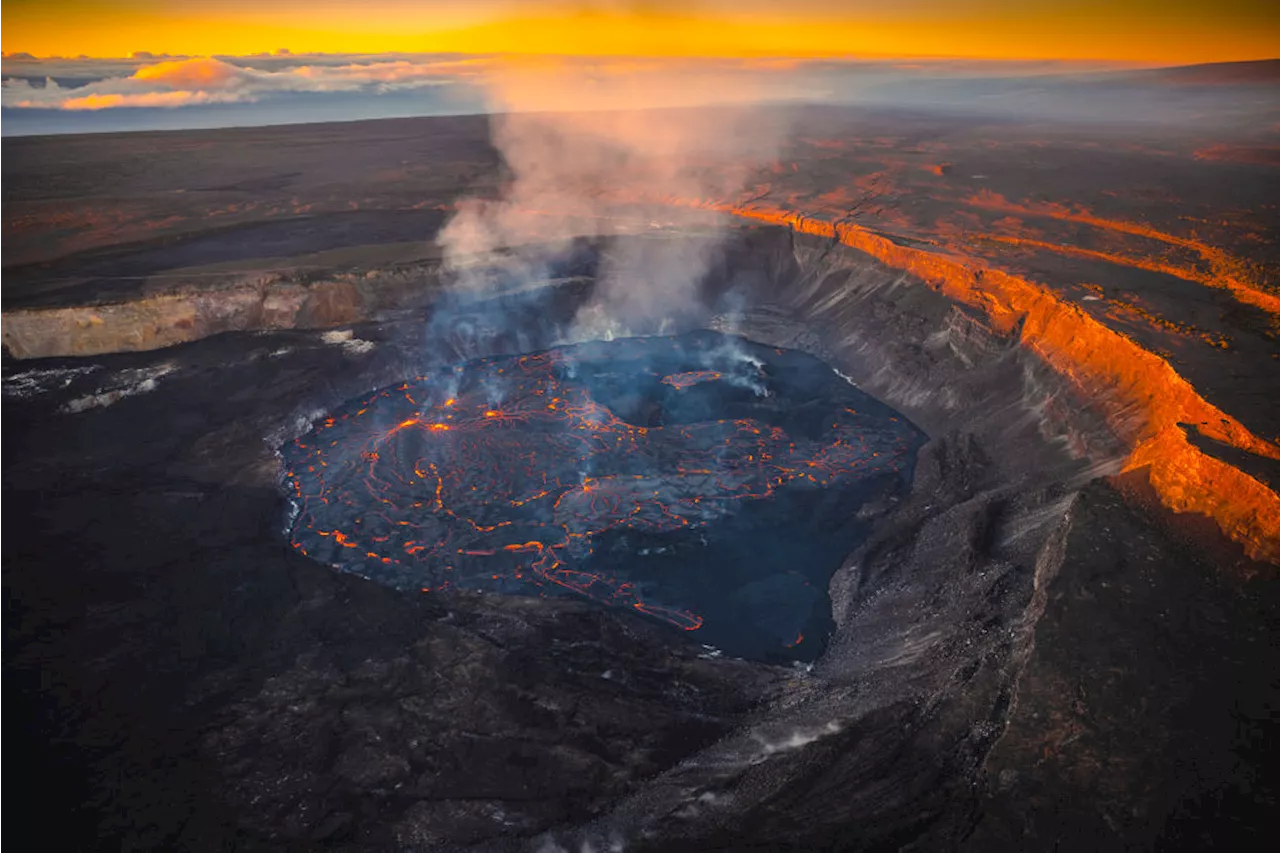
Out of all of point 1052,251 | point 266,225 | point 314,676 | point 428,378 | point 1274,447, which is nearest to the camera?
point 314,676

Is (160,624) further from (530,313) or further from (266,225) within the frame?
(266,225)

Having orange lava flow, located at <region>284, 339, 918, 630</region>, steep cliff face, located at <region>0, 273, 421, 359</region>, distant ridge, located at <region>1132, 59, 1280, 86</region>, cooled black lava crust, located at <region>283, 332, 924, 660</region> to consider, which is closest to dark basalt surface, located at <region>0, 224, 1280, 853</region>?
cooled black lava crust, located at <region>283, 332, 924, 660</region>

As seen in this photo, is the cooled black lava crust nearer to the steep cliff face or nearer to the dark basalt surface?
the dark basalt surface

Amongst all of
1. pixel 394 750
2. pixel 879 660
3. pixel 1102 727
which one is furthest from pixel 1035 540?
pixel 394 750

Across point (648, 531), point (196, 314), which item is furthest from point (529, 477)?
point (196, 314)

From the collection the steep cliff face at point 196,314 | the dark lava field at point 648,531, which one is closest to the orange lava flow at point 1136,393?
the dark lava field at point 648,531

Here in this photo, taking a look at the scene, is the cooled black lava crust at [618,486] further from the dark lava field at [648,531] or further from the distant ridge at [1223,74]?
the distant ridge at [1223,74]
